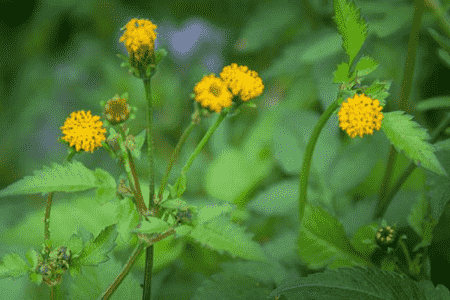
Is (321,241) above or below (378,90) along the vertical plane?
below

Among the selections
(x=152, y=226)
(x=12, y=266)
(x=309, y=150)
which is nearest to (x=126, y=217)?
(x=152, y=226)

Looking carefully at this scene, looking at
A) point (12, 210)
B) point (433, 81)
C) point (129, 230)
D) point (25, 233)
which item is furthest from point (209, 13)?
point (129, 230)

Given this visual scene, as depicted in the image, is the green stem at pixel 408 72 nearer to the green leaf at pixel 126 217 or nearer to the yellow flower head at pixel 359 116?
the yellow flower head at pixel 359 116

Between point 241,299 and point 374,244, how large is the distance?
0.21 metres

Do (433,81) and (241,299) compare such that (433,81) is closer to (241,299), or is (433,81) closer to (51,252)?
(241,299)

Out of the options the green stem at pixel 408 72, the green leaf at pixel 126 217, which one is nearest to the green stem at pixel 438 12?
the green stem at pixel 408 72

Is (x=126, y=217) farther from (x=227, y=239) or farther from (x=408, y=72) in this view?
(x=408, y=72)

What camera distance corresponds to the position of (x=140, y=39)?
503mm

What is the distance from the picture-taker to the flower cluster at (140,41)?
50 cm

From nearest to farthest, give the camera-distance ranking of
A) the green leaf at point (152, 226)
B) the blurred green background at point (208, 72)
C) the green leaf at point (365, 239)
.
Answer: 1. the green leaf at point (152, 226)
2. the green leaf at point (365, 239)
3. the blurred green background at point (208, 72)

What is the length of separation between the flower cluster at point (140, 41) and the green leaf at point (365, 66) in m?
0.26

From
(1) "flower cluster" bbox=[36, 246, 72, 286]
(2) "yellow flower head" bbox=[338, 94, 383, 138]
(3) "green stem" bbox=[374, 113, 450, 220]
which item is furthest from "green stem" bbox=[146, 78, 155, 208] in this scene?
(3) "green stem" bbox=[374, 113, 450, 220]

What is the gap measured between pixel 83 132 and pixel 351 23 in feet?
1.13

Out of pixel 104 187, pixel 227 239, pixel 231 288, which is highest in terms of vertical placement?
pixel 104 187
